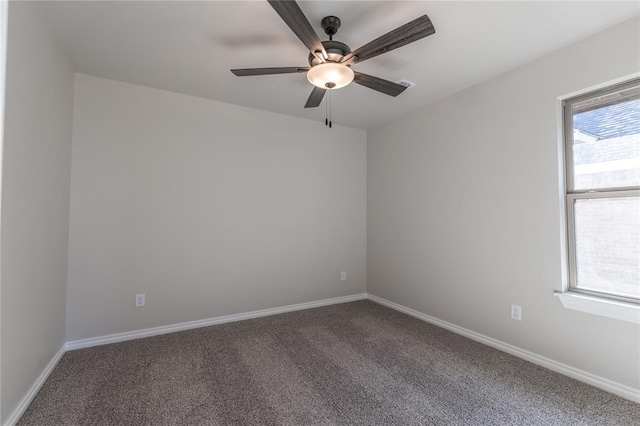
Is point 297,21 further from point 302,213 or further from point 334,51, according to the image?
point 302,213

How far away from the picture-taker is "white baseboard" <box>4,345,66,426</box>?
1.59m

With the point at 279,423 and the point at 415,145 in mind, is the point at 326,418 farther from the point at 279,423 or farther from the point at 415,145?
the point at 415,145

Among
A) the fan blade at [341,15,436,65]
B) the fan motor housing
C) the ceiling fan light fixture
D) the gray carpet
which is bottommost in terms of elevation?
the gray carpet

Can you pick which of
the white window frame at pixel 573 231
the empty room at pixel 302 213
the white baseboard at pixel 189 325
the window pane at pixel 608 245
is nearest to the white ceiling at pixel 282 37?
the empty room at pixel 302 213

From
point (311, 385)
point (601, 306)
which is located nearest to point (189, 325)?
point (311, 385)

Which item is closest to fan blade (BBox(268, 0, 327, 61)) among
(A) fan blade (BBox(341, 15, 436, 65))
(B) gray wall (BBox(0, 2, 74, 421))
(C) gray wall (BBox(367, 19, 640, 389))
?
(A) fan blade (BBox(341, 15, 436, 65))

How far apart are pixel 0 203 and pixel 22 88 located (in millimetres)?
705

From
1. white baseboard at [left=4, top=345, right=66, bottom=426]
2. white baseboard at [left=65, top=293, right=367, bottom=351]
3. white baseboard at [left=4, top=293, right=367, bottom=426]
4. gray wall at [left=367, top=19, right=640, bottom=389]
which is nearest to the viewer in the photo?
white baseboard at [left=4, top=345, right=66, bottom=426]

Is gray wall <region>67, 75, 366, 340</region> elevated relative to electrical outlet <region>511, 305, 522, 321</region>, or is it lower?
elevated

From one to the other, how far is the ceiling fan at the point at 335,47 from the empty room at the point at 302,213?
0.02 metres

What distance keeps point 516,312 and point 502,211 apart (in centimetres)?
87

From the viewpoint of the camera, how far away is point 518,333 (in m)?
2.40

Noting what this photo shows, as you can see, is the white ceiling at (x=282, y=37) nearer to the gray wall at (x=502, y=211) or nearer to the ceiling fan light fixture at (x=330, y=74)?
the gray wall at (x=502, y=211)

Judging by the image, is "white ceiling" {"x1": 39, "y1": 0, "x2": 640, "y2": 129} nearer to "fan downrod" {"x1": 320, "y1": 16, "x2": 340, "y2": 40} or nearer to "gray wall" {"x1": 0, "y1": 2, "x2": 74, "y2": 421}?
"fan downrod" {"x1": 320, "y1": 16, "x2": 340, "y2": 40}
